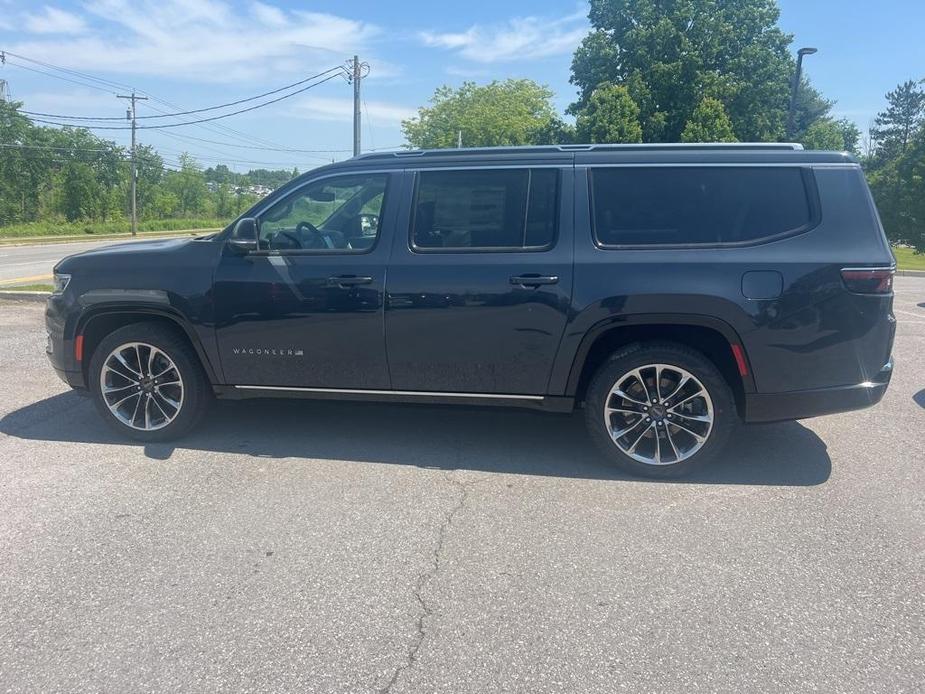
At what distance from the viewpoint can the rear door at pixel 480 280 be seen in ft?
14.3

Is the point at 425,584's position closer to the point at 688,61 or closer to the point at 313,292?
the point at 313,292

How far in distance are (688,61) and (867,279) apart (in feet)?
80.1

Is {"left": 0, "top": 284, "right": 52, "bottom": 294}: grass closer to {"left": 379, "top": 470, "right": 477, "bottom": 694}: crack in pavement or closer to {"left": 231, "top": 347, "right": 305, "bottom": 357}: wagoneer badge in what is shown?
{"left": 231, "top": 347, "right": 305, "bottom": 357}: wagoneer badge

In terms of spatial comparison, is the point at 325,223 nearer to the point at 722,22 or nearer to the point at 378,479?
the point at 378,479

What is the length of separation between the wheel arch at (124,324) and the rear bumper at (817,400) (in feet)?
11.7

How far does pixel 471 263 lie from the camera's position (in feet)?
14.6

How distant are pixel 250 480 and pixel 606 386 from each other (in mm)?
2272

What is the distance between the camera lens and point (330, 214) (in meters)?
4.88

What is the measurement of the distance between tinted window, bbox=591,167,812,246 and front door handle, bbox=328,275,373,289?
148 cm

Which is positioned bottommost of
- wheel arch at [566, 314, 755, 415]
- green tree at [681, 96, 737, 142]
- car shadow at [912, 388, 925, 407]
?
car shadow at [912, 388, 925, 407]

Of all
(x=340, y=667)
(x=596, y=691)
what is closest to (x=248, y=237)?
(x=340, y=667)

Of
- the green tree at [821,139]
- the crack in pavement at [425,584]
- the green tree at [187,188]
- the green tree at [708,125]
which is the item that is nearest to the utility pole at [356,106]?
the green tree at [708,125]

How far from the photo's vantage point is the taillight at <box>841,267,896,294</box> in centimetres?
408

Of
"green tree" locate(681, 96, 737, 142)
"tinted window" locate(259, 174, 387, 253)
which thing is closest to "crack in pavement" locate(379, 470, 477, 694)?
"tinted window" locate(259, 174, 387, 253)
